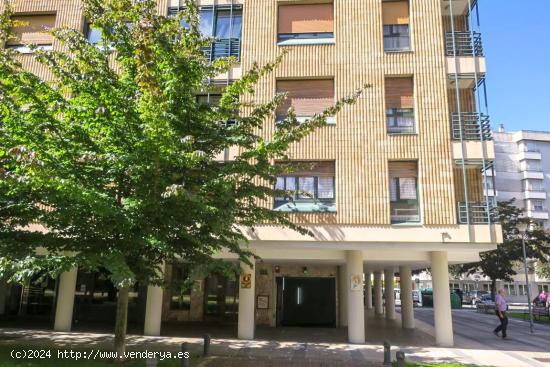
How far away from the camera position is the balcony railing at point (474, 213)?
13.2m

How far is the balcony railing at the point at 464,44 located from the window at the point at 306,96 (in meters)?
4.10

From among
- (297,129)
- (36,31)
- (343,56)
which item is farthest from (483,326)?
(36,31)

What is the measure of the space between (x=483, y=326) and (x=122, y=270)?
18.1 m

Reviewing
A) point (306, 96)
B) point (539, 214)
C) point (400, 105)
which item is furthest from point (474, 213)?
point (539, 214)

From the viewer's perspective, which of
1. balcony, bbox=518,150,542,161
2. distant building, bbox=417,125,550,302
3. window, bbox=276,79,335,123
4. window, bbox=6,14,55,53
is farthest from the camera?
balcony, bbox=518,150,542,161

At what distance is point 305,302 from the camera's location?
1828 cm

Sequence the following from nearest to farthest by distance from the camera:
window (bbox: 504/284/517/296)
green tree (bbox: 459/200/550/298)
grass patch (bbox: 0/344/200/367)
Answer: grass patch (bbox: 0/344/200/367), green tree (bbox: 459/200/550/298), window (bbox: 504/284/517/296)

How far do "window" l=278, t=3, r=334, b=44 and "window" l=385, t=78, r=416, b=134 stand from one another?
106 inches

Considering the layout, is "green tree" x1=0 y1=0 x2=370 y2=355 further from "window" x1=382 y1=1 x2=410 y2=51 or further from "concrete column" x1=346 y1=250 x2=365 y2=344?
"window" x1=382 y1=1 x2=410 y2=51

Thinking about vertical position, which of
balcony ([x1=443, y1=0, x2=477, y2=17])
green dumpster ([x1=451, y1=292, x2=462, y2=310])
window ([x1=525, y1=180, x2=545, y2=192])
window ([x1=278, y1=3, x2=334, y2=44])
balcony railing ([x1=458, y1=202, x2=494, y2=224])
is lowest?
green dumpster ([x1=451, y1=292, x2=462, y2=310])

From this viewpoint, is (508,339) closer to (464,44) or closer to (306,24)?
(464,44)

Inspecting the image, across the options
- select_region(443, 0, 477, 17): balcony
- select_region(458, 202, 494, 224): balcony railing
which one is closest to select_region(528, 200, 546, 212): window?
select_region(443, 0, 477, 17): balcony

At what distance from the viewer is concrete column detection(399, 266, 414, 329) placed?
18.5m

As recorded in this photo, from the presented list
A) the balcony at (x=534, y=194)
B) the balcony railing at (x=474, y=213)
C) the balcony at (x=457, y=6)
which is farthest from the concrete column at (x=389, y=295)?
the balcony at (x=534, y=194)
